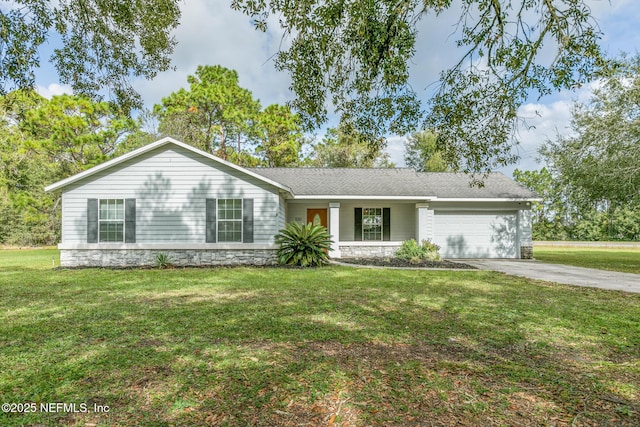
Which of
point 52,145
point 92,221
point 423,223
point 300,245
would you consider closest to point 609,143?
point 423,223

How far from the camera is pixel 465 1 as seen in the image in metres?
5.30

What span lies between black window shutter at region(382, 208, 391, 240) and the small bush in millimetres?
8661

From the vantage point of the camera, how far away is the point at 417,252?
515 inches

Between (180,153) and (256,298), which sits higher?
(180,153)

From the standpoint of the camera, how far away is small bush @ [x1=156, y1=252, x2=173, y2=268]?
36.6 feet

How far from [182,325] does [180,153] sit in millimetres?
8311

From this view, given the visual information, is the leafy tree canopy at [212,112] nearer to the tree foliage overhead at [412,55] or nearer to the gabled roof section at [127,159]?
the gabled roof section at [127,159]

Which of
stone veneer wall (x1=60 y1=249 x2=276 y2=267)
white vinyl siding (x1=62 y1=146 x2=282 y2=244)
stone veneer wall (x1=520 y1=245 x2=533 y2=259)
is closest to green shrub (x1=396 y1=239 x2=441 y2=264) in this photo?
stone veneer wall (x1=520 y1=245 x2=533 y2=259)

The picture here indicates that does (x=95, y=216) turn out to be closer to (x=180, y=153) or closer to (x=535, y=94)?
(x=180, y=153)

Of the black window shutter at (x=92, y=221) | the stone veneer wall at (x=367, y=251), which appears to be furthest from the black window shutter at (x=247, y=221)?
the black window shutter at (x=92, y=221)

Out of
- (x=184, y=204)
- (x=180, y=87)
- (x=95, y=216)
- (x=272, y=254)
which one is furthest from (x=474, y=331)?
(x=180, y=87)

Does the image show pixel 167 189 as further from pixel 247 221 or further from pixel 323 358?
pixel 323 358

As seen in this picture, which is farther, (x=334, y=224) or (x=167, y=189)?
(x=334, y=224)

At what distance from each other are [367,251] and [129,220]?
348 inches
